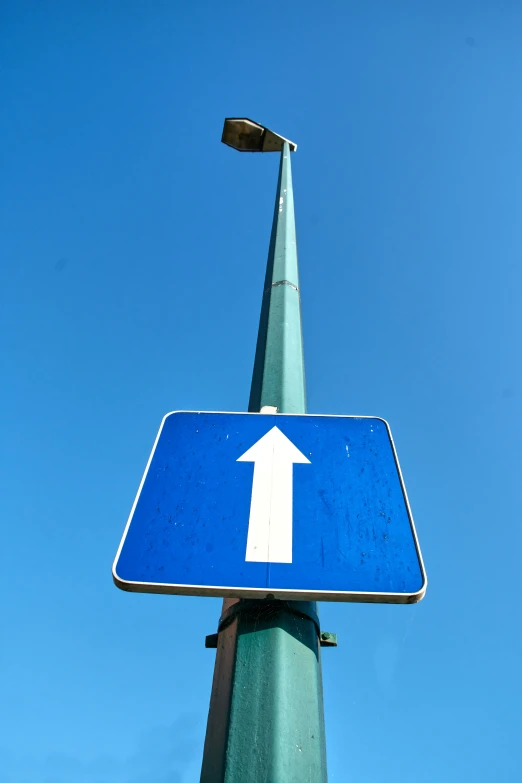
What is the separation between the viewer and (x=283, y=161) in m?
3.86

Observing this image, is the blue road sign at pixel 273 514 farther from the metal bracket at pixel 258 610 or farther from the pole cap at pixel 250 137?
the pole cap at pixel 250 137

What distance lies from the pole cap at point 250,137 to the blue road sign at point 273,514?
3349 mm

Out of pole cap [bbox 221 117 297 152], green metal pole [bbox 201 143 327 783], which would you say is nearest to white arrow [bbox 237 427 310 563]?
green metal pole [bbox 201 143 327 783]

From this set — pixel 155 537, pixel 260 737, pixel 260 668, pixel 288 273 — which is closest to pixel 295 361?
pixel 288 273

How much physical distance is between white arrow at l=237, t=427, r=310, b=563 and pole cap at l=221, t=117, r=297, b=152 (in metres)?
3.45

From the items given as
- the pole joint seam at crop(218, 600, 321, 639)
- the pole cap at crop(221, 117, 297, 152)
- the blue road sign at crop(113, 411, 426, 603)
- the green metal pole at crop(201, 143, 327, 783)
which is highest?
the pole cap at crop(221, 117, 297, 152)

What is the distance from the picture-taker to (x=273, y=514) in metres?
1.33

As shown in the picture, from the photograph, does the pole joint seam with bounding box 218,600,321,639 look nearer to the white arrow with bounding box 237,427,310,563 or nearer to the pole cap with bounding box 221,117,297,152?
the white arrow with bounding box 237,427,310,563

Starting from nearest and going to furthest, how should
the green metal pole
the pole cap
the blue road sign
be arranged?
1. the green metal pole
2. the blue road sign
3. the pole cap

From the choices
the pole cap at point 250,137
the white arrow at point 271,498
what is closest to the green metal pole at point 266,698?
the white arrow at point 271,498

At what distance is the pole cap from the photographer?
4199mm

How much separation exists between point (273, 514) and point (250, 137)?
3.89 metres

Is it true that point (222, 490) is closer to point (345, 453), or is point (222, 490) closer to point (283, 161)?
point (345, 453)

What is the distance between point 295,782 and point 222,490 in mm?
654
